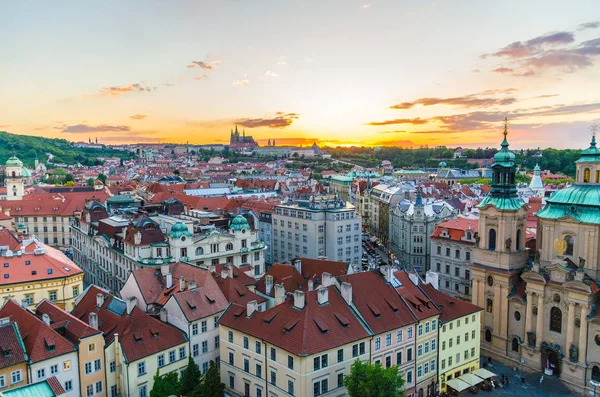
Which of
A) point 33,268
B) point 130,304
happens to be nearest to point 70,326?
point 130,304

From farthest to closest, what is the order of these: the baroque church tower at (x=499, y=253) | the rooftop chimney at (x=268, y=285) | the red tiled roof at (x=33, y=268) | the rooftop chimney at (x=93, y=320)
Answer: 1. the baroque church tower at (x=499, y=253)
2. the red tiled roof at (x=33, y=268)
3. the rooftop chimney at (x=268, y=285)
4. the rooftop chimney at (x=93, y=320)

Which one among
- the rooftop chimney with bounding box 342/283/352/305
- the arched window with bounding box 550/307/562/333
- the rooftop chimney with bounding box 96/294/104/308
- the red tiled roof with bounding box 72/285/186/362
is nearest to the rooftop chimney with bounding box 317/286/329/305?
the rooftop chimney with bounding box 342/283/352/305

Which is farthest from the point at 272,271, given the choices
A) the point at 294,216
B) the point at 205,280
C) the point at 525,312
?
the point at 525,312

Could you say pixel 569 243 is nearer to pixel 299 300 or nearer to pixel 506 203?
pixel 506 203

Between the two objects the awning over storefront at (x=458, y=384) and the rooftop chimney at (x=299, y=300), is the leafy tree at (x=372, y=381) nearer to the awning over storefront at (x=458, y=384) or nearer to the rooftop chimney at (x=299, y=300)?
the rooftop chimney at (x=299, y=300)

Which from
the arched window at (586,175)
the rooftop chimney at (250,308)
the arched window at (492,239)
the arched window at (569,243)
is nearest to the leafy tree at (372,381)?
the rooftop chimney at (250,308)

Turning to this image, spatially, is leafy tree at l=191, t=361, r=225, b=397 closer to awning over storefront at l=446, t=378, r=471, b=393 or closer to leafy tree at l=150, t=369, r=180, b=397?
leafy tree at l=150, t=369, r=180, b=397
